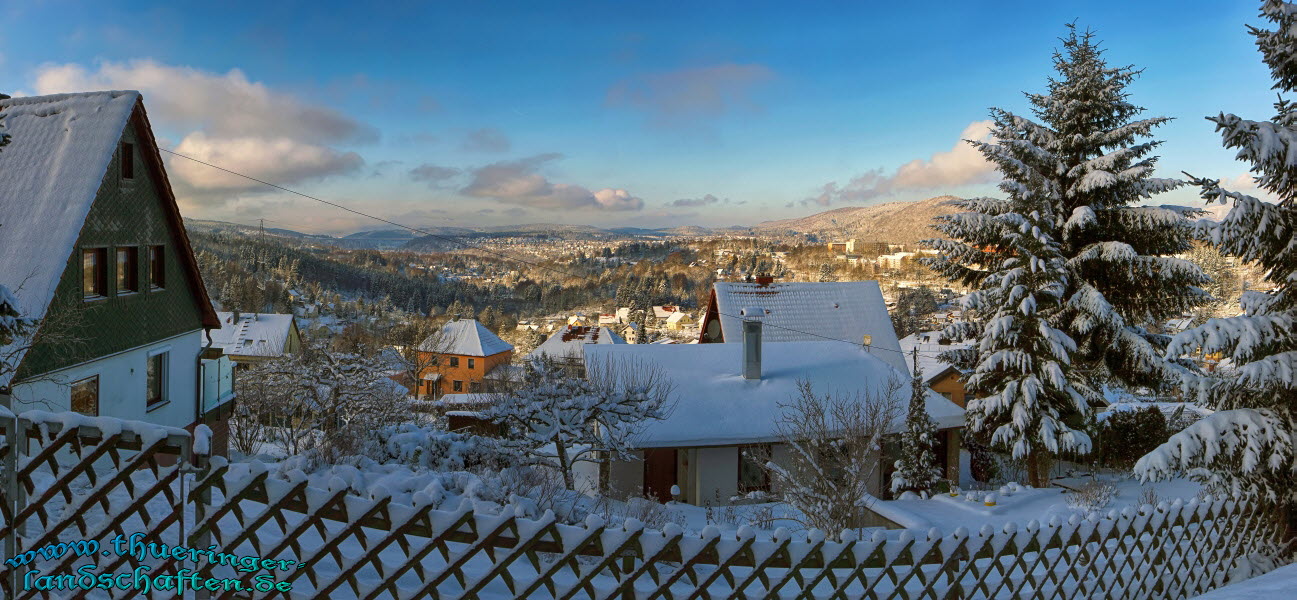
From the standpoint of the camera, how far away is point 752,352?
17547mm

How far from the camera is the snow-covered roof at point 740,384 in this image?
49.5ft

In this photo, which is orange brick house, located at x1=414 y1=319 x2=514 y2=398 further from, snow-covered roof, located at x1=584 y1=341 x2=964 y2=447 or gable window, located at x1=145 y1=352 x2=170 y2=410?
gable window, located at x1=145 y1=352 x2=170 y2=410

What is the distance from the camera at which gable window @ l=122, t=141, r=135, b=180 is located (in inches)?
507

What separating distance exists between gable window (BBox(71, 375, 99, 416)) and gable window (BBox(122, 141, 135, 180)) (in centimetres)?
372

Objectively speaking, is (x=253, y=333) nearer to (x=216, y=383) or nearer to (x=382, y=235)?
(x=382, y=235)

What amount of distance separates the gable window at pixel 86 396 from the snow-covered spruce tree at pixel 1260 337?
47.1 ft

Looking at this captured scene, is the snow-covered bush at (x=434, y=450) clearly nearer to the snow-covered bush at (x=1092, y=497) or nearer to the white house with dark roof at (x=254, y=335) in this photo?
the snow-covered bush at (x=1092, y=497)

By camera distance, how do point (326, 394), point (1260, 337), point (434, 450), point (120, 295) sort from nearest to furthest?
point (1260, 337)
point (434, 450)
point (120, 295)
point (326, 394)

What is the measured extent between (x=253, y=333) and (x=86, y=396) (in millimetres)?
38231

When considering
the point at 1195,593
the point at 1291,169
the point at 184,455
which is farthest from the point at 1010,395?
the point at 184,455

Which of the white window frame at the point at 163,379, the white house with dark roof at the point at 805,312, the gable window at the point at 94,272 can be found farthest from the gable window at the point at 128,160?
the white house with dark roof at the point at 805,312

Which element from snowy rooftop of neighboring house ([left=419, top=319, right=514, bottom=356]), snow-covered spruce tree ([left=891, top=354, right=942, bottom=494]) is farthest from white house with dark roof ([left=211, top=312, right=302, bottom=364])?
snow-covered spruce tree ([left=891, top=354, right=942, bottom=494])

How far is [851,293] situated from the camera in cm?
Result: 2953

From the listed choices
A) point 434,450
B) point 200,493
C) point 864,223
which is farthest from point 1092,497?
point 864,223
